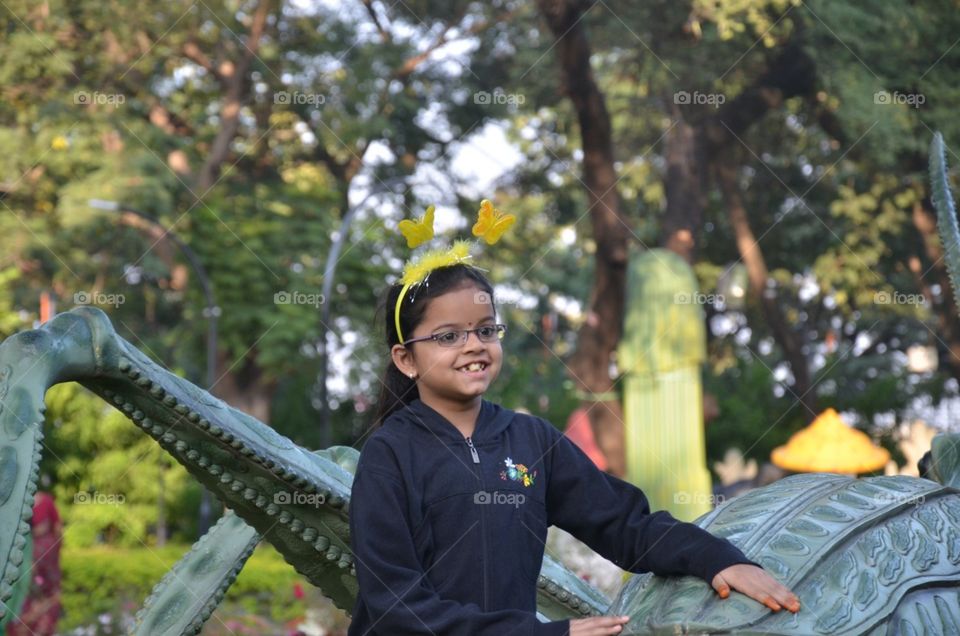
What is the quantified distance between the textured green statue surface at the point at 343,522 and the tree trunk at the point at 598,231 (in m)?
10.2

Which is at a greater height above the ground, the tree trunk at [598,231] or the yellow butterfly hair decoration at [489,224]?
the tree trunk at [598,231]

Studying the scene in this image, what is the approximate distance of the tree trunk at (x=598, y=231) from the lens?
13.2 m

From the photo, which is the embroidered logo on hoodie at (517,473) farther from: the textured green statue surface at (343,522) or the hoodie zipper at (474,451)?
the textured green statue surface at (343,522)

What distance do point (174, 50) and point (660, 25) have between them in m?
7.63

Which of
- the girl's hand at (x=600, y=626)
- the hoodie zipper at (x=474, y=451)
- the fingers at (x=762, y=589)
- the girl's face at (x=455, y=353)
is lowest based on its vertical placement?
the girl's hand at (x=600, y=626)

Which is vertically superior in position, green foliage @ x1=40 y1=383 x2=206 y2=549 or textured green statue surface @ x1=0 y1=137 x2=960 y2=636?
green foliage @ x1=40 y1=383 x2=206 y2=549

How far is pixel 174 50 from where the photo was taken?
1953 cm

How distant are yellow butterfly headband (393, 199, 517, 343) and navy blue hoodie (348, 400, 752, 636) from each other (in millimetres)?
239

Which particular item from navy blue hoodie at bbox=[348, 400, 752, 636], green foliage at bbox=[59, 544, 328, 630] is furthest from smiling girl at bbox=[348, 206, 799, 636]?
green foliage at bbox=[59, 544, 328, 630]

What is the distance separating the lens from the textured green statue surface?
195 cm

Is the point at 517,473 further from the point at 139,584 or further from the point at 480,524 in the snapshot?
the point at 139,584

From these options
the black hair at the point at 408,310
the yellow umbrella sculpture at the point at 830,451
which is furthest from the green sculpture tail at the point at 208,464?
the yellow umbrella sculpture at the point at 830,451

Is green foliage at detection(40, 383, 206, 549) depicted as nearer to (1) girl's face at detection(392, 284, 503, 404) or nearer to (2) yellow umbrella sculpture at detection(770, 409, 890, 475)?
(2) yellow umbrella sculpture at detection(770, 409, 890, 475)

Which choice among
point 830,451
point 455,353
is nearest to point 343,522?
point 455,353
